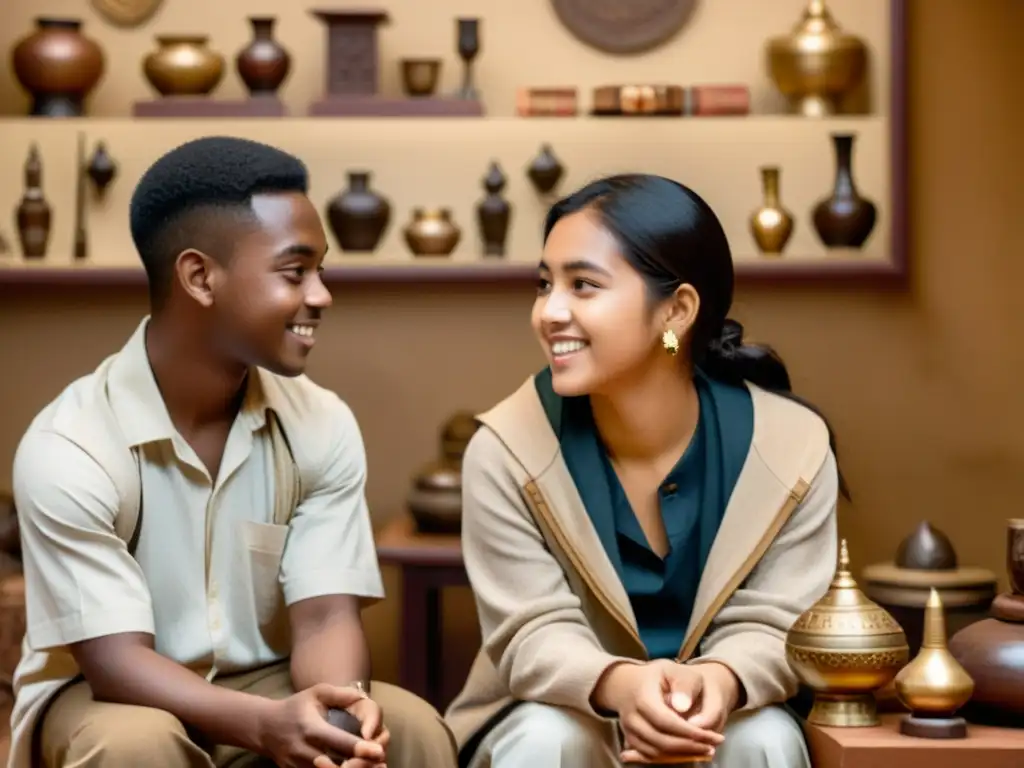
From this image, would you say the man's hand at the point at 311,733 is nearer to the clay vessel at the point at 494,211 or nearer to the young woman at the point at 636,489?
the young woman at the point at 636,489

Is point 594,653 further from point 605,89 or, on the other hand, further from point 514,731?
point 605,89

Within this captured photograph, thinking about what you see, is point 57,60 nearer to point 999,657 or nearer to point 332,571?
point 332,571

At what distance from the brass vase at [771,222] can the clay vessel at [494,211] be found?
603mm

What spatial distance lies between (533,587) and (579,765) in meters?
0.30

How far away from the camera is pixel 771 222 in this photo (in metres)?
4.38

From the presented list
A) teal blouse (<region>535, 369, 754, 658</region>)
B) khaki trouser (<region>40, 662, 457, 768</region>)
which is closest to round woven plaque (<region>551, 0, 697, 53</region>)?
teal blouse (<region>535, 369, 754, 658</region>)

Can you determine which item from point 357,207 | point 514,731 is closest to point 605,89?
point 357,207

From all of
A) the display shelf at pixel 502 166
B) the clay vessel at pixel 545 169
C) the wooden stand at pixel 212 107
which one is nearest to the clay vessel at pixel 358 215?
the display shelf at pixel 502 166

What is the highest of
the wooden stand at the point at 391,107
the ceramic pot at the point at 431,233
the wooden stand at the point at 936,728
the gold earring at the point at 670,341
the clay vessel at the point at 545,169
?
the wooden stand at the point at 391,107

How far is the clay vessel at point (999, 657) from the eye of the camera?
2764 millimetres

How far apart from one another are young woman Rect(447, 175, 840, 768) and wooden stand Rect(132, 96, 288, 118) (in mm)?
1602

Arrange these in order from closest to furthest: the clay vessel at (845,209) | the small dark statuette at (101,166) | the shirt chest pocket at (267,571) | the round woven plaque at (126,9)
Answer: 1. the shirt chest pocket at (267,571)
2. the clay vessel at (845,209)
3. the small dark statuette at (101,166)
4. the round woven plaque at (126,9)

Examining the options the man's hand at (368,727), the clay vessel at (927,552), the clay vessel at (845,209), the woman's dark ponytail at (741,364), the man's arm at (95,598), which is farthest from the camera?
the clay vessel at (845,209)

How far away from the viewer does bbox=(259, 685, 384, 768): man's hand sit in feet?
8.32
